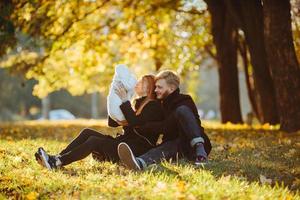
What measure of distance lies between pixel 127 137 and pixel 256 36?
8482mm

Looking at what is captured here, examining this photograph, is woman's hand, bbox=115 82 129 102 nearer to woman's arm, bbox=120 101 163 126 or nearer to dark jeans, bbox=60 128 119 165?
woman's arm, bbox=120 101 163 126

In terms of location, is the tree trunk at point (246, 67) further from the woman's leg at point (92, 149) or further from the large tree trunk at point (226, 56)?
the woman's leg at point (92, 149)

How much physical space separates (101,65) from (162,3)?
3773 millimetres

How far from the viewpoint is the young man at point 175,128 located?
766 centimetres

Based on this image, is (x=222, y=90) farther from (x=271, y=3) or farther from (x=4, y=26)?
(x=4, y=26)

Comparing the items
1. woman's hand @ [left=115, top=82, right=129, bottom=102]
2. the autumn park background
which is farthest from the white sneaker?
woman's hand @ [left=115, top=82, right=129, bottom=102]

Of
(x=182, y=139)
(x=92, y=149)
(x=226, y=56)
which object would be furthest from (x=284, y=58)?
(x=92, y=149)

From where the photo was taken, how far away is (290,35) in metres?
13.6

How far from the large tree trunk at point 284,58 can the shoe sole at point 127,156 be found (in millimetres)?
7086

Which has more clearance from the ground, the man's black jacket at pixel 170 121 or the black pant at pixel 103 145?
the man's black jacket at pixel 170 121

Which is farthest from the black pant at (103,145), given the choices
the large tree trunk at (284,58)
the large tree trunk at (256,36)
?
the large tree trunk at (256,36)

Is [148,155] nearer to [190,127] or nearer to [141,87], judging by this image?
[190,127]

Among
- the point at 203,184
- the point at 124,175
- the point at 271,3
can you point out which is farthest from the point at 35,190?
the point at 271,3

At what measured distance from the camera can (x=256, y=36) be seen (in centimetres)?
1569
